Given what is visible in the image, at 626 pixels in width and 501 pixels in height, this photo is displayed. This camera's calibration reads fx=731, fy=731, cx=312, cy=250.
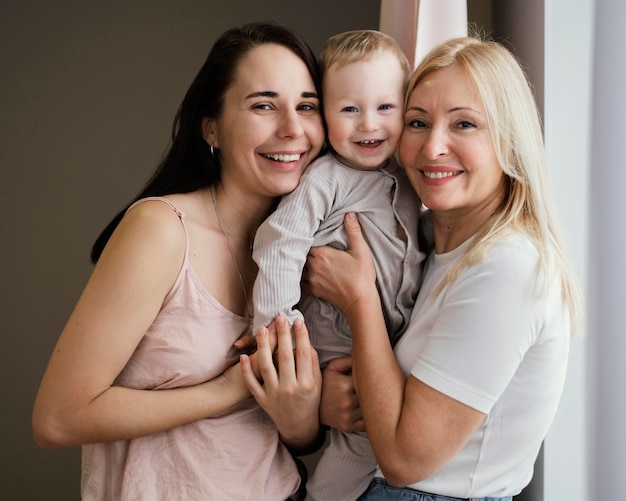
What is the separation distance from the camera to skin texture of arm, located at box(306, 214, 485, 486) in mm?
1339

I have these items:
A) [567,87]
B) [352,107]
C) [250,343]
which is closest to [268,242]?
[250,343]

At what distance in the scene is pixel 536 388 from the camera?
141 centimetres

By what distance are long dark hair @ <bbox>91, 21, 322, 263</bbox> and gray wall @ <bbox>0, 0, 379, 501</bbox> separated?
1605 mm

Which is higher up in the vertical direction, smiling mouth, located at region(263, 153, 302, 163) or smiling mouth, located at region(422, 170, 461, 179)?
smiling mouth, located at region(263, 153, 302, 163)

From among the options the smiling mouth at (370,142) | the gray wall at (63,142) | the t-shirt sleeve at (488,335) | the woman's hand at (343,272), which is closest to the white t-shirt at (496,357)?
the t-shirt sleeve at (488,335)

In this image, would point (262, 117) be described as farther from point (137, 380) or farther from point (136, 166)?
point (136, 166)

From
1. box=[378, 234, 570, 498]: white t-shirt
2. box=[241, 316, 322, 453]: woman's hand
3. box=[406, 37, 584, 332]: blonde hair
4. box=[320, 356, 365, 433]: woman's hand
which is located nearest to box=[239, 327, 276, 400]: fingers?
box=[241, 316, 322, 453]: woman's hand

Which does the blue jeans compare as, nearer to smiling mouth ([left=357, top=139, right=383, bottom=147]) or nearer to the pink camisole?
the pink camisole

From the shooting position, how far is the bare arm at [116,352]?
4.81 ft

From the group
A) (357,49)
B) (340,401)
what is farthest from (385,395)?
(357,49)

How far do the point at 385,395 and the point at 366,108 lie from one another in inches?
24.5

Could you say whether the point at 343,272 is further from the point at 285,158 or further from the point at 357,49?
the point at 357,49

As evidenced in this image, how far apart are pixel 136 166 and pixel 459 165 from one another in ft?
7.16

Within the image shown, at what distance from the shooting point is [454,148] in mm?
1460
